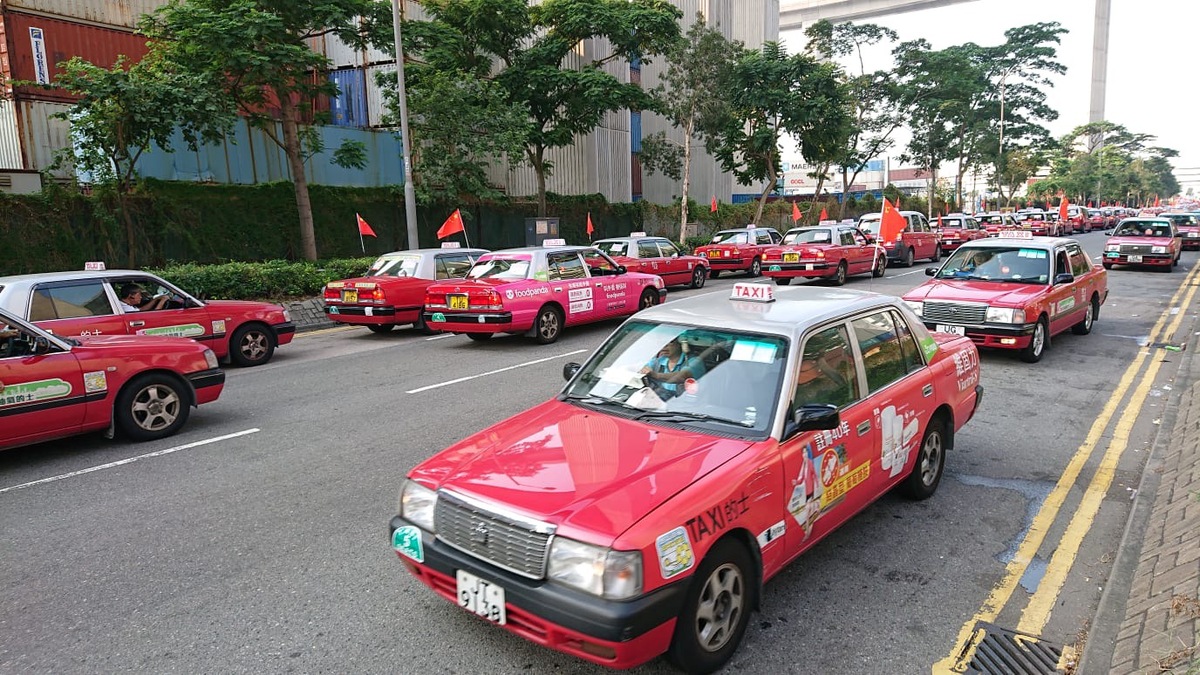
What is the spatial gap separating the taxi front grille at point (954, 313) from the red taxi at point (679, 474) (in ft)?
16.5

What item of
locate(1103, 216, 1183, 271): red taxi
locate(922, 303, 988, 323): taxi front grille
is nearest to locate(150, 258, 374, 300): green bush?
locate(922, 303, 988, 323): taxi front grille

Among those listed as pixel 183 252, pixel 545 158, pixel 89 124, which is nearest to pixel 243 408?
pixel 89 124

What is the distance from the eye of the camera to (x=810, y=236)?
2019 centimetres

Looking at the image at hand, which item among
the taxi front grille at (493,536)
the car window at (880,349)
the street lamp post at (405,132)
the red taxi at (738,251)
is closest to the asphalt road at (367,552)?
the taxi front grille at (493,536)

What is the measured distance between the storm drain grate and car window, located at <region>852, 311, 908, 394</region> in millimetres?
1396

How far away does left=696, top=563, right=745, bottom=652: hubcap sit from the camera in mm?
3074

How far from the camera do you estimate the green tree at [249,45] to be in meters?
15.4

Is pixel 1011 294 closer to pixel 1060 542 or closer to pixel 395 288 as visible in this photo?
pixel 1060 542

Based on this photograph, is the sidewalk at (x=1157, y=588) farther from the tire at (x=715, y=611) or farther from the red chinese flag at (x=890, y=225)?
the red chinese flag at (x=890, y=225)

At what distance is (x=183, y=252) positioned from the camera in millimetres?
18375

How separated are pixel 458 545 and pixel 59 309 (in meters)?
8.04

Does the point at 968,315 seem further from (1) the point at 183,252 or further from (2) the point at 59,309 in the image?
(1) the point at 183,252

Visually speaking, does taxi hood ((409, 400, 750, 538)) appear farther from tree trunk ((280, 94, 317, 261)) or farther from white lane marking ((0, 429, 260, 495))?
tree trunk ((280, 94, 317, 261))

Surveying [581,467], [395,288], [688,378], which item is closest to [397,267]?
[395,288]
